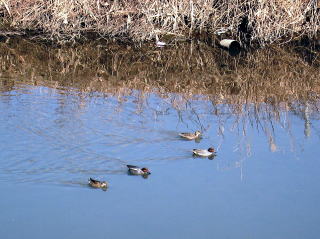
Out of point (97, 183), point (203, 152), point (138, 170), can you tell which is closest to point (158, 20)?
point (203, 152)

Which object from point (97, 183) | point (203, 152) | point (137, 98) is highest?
point (137, 98)

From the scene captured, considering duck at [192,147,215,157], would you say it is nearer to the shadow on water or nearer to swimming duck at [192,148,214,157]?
swimming duck at [192,148,214,157]

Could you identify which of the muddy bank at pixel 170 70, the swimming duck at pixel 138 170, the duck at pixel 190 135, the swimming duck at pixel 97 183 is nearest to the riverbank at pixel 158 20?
the muddy bank at pixel 170 70

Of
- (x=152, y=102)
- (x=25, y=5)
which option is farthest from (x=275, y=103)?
(x=25, y=5)

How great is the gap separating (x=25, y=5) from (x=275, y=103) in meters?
5.84

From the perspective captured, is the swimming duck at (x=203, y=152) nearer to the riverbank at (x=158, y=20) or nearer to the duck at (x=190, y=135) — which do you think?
the duck at (x=190, y=135)

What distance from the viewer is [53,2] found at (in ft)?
43.5

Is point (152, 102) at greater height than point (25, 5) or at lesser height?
lesser

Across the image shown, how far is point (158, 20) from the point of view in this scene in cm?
1345

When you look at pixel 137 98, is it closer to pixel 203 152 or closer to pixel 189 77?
pixel 189 77

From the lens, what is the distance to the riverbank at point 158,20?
13.2 metres

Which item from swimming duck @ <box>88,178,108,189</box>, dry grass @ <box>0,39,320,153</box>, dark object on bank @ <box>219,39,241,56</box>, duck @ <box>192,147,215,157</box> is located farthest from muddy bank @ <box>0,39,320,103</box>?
swimming duck @ <box>88,178,108,189</box>

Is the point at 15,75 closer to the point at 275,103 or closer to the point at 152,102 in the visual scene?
the point at 152,102

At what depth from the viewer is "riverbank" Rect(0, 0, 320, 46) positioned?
43.2ft
